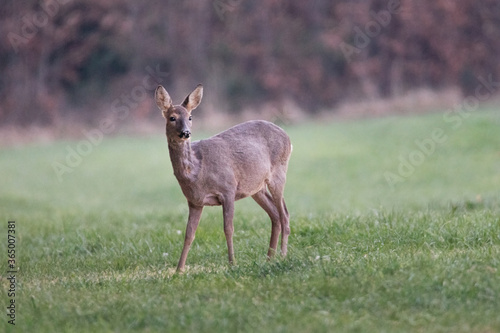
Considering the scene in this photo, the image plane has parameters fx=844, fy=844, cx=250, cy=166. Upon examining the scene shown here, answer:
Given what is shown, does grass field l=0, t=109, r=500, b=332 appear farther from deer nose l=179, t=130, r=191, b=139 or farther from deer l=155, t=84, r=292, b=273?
deer nose l=179, t=130, r=191, b=139

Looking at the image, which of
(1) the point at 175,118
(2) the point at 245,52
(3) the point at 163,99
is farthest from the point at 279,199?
(2) the point at 245,52

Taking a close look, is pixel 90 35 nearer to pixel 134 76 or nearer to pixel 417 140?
pixel 134 76

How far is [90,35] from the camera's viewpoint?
3859cm

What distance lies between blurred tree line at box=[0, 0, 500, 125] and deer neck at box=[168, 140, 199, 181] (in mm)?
30279

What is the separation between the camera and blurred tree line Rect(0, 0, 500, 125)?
3838 centimetres

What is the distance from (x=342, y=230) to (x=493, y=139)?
16048 millimetres

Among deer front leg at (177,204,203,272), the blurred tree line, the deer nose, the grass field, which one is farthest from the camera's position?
the blurred tree line

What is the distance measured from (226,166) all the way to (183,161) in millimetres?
462

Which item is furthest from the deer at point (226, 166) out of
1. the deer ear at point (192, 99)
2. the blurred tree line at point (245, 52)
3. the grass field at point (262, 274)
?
the blurred tree line at point (245, 52)

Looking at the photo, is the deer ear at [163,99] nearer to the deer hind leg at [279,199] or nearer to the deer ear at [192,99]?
the deer ear at [192,99]

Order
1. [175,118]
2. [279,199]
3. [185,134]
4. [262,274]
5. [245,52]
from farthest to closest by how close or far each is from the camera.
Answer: [245,52] → [279,199] → [175,118] → [185,134] → [262,274]

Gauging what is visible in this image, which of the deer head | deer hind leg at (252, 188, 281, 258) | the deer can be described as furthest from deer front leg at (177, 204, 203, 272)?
deer hind leg at (252, 188, 281, 258)

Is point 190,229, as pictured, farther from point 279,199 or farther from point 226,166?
point 279,199

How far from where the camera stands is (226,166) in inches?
308
